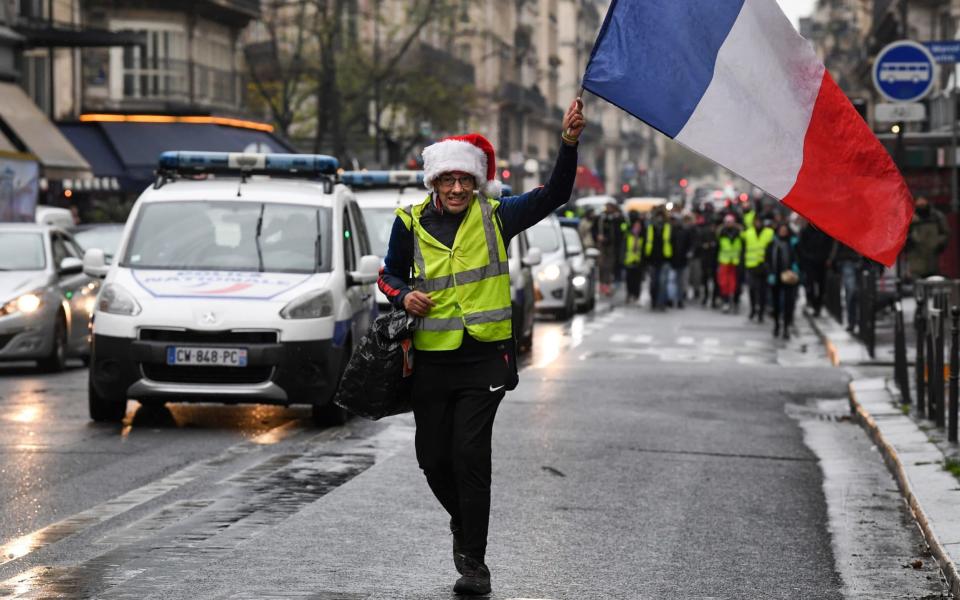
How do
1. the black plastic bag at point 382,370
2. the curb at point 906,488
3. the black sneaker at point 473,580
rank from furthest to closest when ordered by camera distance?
the curb at point 906,488 < the black plastic bag at point 382,370 < the black sneaker at point 473,580

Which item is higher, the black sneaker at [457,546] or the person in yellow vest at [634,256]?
the person in yellow vest at [634,256]

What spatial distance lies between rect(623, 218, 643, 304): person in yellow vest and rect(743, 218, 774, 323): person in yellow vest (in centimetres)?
561

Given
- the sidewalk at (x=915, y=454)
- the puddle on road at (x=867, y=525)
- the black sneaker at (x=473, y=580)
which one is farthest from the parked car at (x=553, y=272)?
the black sneaker at (x=473, y=580)

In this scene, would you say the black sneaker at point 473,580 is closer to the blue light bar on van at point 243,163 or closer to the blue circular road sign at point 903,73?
the blue light bar on van at point 243,163

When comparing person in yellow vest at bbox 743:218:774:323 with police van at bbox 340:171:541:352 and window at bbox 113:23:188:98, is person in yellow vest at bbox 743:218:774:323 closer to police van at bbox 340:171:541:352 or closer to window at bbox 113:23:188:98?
police van at bbox 340:171:541:352

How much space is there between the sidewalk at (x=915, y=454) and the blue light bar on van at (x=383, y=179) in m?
4.90

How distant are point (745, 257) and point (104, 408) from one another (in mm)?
21201

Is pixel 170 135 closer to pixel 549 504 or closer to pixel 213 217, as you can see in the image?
pixel 213 217

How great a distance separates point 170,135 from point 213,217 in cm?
3413

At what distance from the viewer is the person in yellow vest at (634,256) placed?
Result: 38406 millimetres

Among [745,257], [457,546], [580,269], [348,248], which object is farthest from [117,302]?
[745,257]

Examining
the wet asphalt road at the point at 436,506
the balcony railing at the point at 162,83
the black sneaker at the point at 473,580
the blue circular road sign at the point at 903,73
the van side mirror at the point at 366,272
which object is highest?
the balcony railing at the point at 162,83

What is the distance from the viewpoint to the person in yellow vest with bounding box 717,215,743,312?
35.3 m

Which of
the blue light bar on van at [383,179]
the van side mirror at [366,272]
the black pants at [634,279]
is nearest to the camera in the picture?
the van side mirror at [366,272]
